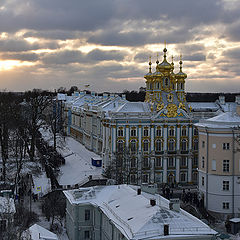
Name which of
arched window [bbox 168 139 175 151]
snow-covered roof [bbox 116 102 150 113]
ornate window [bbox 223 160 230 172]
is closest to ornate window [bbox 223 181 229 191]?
ornate window [bbox 223 160 230 172]

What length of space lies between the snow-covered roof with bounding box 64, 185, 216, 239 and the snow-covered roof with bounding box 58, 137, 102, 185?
13.6 metres

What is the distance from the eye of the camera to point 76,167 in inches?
1654

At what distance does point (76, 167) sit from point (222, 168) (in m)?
16.5

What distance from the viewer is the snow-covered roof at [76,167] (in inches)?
1459

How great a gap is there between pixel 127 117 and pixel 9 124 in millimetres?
12173

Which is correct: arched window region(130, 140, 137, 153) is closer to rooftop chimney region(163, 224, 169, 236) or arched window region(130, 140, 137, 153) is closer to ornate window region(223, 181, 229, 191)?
ornate window region(223, 181, 229, 191)

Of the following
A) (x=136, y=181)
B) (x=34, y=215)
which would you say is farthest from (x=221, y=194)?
(x=34, y=215)

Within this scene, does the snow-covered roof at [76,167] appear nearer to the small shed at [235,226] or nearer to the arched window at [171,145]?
the arched window at [171,145]

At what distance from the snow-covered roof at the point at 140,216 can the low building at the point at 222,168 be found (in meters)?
8.81

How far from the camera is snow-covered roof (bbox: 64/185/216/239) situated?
1667 centimetres

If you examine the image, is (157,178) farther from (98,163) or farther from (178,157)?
(98,163)

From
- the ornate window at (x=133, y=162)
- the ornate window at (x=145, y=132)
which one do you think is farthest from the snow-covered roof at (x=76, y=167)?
the ornate window at (x=145, y=132)

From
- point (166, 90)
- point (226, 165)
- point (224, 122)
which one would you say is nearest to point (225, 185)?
point (226, 165)

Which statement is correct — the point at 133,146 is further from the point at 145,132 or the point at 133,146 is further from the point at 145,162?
the point at 145,162
